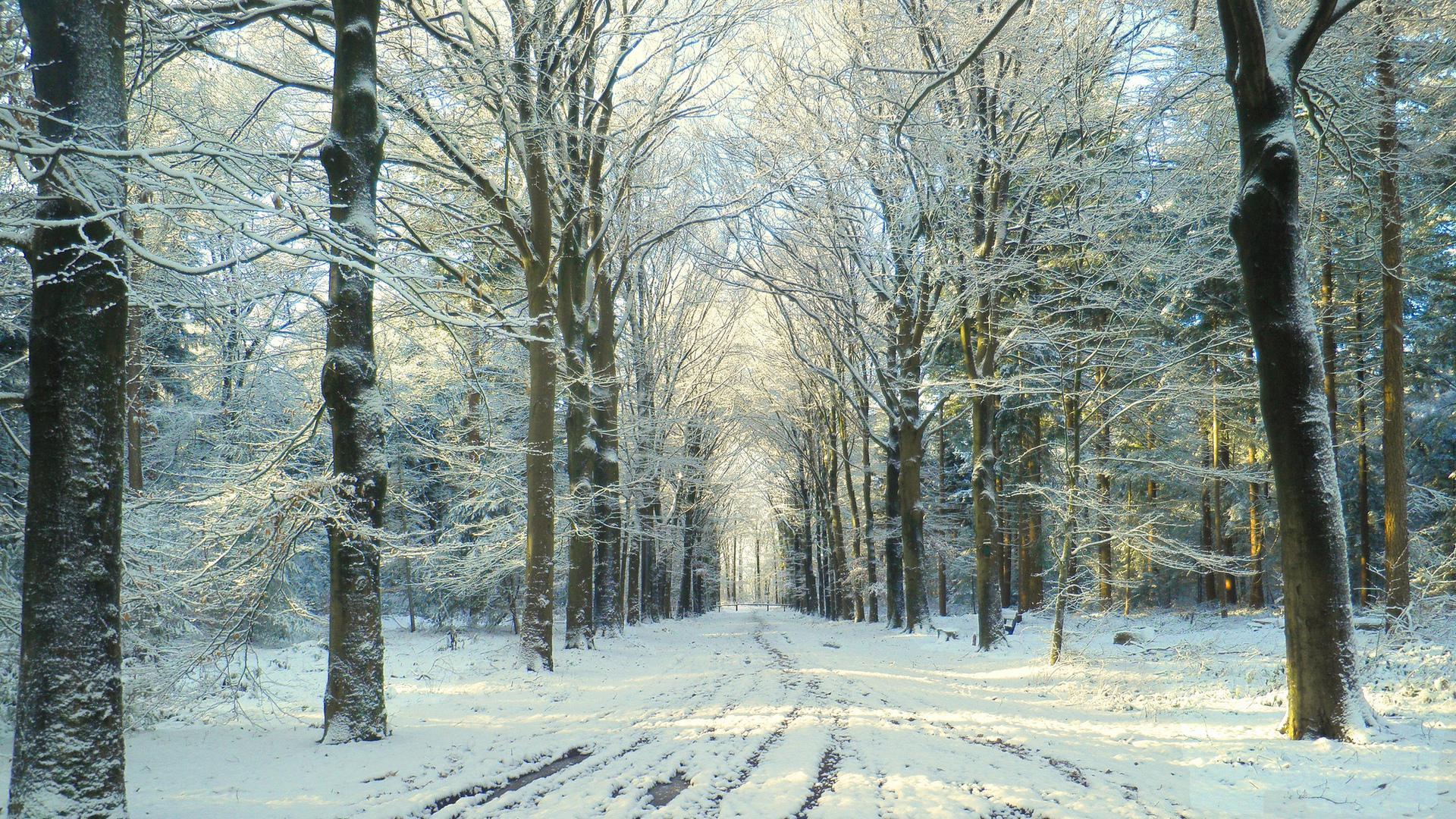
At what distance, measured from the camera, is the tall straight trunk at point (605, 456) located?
56.6ft

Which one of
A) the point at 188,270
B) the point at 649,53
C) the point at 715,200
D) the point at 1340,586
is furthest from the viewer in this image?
the point at 715,200

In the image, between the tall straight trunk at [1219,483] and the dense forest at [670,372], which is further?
the tall straight trunk at [1219,483]

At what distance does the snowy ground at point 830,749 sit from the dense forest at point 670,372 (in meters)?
0.07

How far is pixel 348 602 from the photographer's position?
21.2 ft

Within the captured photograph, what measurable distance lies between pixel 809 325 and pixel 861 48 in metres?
11.3

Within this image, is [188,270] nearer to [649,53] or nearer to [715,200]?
[649,53]

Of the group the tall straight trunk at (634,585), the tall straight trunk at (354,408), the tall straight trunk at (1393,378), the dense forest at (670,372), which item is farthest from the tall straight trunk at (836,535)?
the tall straight trunk at (354,408)

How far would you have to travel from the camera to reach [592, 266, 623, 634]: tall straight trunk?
17.2m

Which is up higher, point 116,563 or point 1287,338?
point 1287,338

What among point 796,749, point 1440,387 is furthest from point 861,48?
point 1440,387

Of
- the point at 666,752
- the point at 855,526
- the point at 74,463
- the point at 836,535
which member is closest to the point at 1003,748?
the point at 666,752

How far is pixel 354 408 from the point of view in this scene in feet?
21.5

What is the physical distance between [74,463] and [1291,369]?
8941mm

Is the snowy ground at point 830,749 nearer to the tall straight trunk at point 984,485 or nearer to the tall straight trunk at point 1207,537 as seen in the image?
the tall straight trunk at point 984,485
